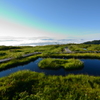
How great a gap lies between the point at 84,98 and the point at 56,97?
2.94 m

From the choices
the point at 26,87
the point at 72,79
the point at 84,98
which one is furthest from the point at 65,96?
the point at 26,87

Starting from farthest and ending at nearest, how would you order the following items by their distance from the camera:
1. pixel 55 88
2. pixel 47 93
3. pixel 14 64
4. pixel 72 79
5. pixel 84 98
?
pixel 14 64, pixel 72 79, pixel 55 88, pixel 47 93, pixel 84 98

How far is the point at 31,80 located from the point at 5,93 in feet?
11.5

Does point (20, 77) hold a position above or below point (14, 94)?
above

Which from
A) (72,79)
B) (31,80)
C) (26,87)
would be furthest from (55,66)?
(26,87)

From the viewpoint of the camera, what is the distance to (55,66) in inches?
701

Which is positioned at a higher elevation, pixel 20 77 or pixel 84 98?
pixel 20 77

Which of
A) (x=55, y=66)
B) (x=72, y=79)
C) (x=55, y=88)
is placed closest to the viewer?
(x=55, y=88)

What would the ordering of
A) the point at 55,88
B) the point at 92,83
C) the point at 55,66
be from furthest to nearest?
the point at 55,66
the point at 92,83
the point at 55,88

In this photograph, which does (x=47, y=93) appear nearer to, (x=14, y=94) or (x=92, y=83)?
(x=14, y=94)

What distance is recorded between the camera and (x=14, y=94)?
349 inches

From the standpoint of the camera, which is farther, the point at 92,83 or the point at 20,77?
the point at 20,77

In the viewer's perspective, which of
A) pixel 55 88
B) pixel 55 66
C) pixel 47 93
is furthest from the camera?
pixel 55 66

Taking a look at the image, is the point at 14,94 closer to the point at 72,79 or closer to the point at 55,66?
the point at 72,79
